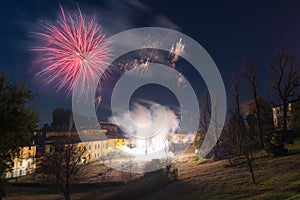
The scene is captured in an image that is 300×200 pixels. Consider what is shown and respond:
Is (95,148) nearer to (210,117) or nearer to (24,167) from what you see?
(24,167)

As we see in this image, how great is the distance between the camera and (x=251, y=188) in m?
19.0

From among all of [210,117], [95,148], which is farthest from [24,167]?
[210,117]

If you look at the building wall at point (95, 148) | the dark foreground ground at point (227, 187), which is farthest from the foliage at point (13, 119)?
the building wall at point (95, 148)

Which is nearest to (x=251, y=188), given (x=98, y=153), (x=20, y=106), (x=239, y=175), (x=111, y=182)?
(x=239, y=175)

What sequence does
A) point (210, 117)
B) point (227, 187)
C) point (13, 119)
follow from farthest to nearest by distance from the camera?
1. point (210, 117)
2. point (227, 187)
3. point (13, 119)

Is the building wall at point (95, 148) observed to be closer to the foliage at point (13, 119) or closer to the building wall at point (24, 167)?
the building wall at point (24, 167)

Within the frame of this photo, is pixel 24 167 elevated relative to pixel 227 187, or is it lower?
lower

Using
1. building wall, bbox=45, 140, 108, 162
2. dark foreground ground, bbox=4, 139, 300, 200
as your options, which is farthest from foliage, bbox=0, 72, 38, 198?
building wall, bbox=45, 140, 108, 162

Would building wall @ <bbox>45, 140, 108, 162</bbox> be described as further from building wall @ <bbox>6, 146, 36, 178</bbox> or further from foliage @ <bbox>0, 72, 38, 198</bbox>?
foliage @ <bbox>0, 72, 38, 198</bbox>

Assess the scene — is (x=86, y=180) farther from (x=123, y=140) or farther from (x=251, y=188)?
Result: (x=123, y=140)

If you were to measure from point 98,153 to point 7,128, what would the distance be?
203 ft

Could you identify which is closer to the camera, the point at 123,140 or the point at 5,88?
the point at 5,88

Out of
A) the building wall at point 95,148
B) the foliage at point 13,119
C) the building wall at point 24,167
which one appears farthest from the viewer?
the building wall at point 95,148

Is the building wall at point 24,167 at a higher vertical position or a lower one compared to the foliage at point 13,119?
lower
